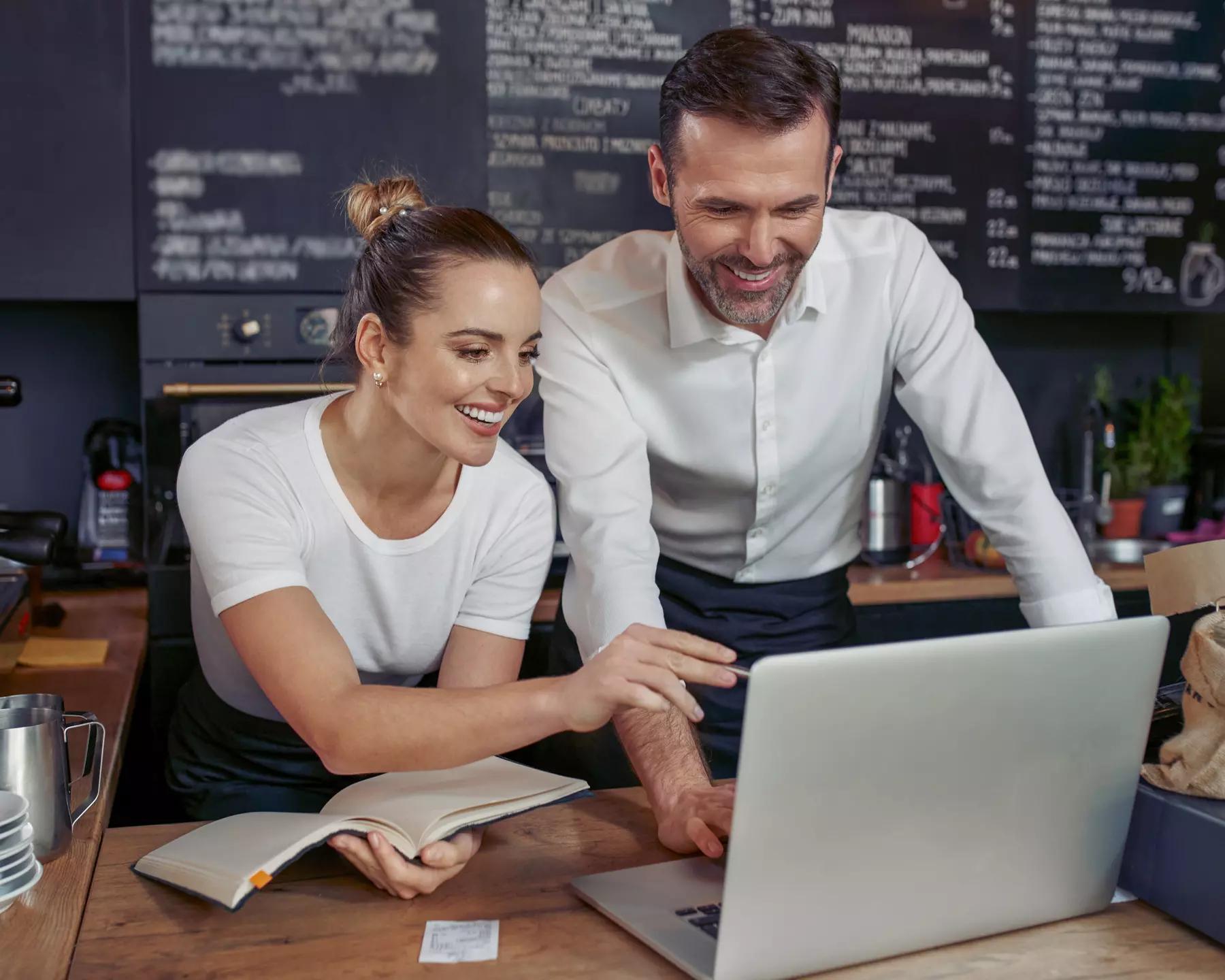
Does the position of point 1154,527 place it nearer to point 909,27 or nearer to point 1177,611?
point 909,27

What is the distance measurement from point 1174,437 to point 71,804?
8.73 feet

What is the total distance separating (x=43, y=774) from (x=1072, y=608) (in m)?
1.12

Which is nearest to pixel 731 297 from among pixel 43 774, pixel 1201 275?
pixel 43 774

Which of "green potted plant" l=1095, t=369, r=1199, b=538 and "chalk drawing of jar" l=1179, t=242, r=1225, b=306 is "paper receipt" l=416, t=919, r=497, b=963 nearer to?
"green potted plant" l=1095, t=369, r=1199, b=538

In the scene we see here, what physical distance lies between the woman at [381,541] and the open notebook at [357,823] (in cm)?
4

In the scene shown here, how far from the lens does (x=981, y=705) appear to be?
34.4 inches

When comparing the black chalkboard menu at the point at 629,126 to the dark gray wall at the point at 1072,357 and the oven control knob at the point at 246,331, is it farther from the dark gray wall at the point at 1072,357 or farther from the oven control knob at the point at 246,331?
the dark gray wall at the point at 1072,357

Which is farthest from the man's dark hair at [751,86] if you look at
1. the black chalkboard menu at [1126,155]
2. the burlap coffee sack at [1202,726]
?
the black chalkboard menu at [1126,155]

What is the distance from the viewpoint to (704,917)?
98 cm

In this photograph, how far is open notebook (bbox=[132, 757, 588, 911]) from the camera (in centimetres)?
99

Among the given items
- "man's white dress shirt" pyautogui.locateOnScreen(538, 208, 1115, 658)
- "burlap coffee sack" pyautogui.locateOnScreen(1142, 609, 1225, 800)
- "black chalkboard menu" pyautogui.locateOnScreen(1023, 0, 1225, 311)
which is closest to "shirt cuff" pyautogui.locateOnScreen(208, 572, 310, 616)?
"man's white dress shirt" pyautogui.locateOnScreen(538, 208, 1115, 658)

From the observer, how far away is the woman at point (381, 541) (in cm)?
119

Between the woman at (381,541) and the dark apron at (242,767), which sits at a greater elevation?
the woman at (381,541)

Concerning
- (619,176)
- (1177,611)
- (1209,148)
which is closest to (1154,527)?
(1209,148)
